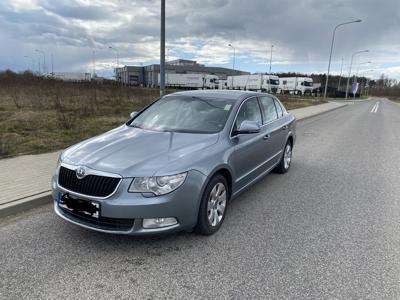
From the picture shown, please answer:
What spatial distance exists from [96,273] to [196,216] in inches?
44.9

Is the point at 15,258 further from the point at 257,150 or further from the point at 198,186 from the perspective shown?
the point at 257,150

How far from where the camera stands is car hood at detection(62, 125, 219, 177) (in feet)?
10.7

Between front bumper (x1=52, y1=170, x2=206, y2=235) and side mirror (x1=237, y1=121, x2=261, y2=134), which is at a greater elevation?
side mirror (x1=237, y1=121, x2=261, y2=134)

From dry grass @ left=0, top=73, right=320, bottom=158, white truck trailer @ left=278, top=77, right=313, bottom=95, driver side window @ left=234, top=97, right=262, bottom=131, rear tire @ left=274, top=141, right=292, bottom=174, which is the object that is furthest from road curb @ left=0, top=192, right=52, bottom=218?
white truck trailer @ left=278, top=77, right=313, bottom=95

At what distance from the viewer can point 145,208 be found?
313 centimetres

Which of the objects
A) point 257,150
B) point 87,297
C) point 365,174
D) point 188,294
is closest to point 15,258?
point 87,297

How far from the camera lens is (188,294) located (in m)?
2.74

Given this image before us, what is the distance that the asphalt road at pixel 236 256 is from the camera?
9.21 feet

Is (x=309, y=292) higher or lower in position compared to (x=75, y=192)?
lower

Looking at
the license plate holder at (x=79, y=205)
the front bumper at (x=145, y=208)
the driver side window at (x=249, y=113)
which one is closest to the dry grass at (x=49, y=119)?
the license plate holder at (x=79, y=205)

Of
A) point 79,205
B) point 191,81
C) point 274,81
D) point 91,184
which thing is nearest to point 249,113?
point 91,184

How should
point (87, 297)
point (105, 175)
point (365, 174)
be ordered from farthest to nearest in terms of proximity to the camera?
1. point (365, 174)
2. point (105, 175)
3. point (87, 297)

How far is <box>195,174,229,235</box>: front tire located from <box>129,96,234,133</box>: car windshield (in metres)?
0.77

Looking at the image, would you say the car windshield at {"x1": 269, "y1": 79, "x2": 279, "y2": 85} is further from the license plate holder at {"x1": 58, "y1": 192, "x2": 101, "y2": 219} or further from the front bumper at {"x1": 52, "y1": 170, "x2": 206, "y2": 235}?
the license plate holder at {"x1": 58, "y1": 192, "x2": 101, "y2": 219}
